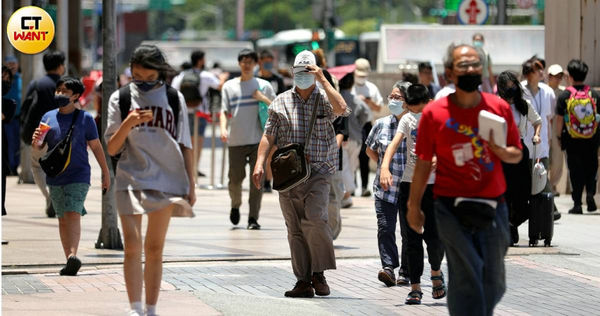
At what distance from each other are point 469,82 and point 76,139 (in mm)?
4670

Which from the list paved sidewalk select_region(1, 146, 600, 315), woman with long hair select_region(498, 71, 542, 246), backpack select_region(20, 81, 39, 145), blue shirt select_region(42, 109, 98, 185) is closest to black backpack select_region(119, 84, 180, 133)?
paved sidewalk select_region(1, 146, 600, 315)

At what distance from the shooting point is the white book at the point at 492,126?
693cm

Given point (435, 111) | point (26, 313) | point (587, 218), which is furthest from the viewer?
point (587, 218)

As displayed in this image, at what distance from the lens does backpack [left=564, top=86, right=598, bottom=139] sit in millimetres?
16250

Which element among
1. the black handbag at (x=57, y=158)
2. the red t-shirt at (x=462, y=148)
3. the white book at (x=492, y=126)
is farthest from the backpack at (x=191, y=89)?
the white book at (x=492, y=126)

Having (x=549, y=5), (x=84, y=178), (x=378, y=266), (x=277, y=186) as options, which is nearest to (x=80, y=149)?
(x=84, y=178)

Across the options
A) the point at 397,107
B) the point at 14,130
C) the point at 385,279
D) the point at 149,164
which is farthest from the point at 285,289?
the point at 14,130

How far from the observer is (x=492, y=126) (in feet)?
22.8

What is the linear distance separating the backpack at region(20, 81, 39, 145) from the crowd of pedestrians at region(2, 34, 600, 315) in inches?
1.6

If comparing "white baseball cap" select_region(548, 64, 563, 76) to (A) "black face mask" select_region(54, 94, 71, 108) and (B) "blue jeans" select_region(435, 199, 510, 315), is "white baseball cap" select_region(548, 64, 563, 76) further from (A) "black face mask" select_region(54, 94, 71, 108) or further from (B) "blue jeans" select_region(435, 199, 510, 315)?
(B) "blue jeans" select_region(435, 199, 510, 315)

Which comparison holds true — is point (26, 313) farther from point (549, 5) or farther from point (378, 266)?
point (549, 5)

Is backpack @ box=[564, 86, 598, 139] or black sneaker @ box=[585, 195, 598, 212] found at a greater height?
backpack @ box=[564, 86, 598, 139]

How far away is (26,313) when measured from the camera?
8789 millimetres

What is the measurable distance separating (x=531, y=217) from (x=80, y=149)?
4.45 m
